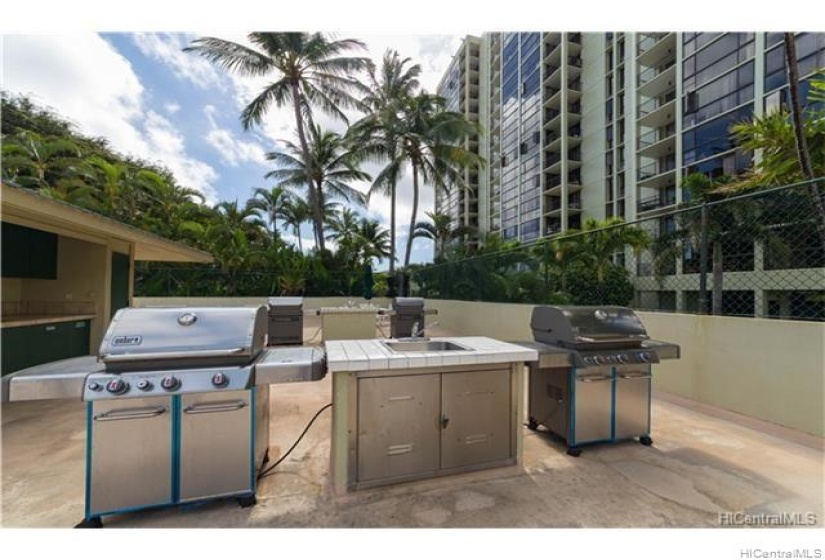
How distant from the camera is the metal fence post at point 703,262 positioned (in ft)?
13.7

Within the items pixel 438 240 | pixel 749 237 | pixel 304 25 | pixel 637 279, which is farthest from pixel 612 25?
pixel 438 240

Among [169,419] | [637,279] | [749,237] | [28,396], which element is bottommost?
[169,419]

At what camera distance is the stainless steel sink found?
2.96 m

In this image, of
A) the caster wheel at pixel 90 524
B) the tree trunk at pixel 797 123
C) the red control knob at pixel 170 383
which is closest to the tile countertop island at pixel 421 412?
the red control knob at pixel 170 383

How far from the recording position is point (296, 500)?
2334 mm

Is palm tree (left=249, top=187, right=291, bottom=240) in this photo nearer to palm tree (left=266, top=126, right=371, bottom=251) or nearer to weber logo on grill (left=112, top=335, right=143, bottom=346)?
palm tree (left=266, top=126, right=371, bottom=251)

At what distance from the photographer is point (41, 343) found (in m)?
4.74

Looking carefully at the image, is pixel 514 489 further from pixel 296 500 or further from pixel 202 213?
pixel 202 213

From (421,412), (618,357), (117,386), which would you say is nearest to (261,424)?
(117,386)

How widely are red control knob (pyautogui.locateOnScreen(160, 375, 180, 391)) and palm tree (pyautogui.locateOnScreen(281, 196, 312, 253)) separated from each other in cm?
1945

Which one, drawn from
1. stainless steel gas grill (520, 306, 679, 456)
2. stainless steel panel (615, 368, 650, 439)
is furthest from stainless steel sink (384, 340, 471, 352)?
stainless steel panel (615, 368, 650, 439)

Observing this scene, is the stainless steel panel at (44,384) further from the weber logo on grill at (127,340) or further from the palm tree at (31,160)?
the palm tree at (31,160)

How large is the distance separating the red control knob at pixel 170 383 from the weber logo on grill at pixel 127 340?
0.29 metres
